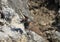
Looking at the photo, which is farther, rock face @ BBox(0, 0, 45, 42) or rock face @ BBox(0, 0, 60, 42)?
rock face @ BBox(0, 0, 60, 42)

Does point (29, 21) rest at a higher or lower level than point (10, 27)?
lower

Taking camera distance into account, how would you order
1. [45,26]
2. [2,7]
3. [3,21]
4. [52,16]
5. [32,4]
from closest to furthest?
[3,21]
[2,7]
[45,26]
[52,16]
[32,4]

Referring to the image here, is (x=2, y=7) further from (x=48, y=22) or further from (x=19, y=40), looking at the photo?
(x=48, y=22)

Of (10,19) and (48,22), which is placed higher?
(10,19)

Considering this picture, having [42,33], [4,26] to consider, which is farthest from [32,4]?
[4,26]

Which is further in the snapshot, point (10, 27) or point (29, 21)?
point (29, 21)

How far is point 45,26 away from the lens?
1037 cm

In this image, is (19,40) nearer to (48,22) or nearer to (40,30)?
(40,30)

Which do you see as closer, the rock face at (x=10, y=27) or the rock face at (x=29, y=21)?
the rock face at (x=10, y=27)

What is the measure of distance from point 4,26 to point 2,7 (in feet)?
3.24

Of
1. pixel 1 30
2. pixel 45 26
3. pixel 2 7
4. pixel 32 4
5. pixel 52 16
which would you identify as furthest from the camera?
pixel 32 4

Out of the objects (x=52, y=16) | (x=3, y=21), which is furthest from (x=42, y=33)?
(x=3, y=21)

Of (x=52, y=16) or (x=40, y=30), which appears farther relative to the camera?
(x=52, y=16)

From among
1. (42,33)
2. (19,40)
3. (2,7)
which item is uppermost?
(2,7)
